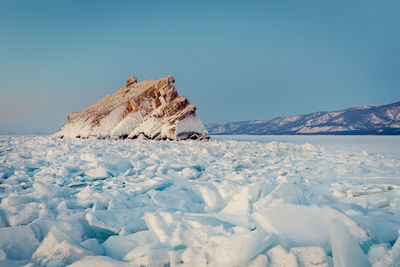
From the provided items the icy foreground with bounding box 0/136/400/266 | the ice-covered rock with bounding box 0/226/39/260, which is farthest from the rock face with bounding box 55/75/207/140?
the ice-covered rock with bounding box 0/226/39/260

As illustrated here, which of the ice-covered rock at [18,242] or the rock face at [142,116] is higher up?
the rock face at [142,116]

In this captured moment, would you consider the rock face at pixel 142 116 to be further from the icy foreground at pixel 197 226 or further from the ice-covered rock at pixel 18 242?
the ice-covered rock at pixel 18 242

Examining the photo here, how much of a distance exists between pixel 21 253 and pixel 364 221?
2.11 m

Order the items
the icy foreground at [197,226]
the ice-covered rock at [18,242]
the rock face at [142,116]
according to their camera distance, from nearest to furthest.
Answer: the icy foreground at [197,226], the ice-covered rock at [18,242], the rock face at [142,116]

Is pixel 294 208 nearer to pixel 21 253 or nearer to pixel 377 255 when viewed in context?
pixel 377 255

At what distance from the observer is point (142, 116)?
13336mm

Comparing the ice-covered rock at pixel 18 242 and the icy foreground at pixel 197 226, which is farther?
the ice-covered rock at pixel 18 242

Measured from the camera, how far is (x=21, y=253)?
131 centimetres

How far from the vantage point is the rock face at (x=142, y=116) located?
38.2ft

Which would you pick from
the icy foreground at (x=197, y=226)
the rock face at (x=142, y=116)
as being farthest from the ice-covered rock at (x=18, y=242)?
the rock face at (x=142, y=116)

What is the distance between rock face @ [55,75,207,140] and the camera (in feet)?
38.2

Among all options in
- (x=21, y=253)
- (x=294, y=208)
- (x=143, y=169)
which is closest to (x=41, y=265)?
(x=21, y=253)

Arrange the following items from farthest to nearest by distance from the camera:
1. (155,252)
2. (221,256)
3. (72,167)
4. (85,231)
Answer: (72,167) < (85,231) < (155,252) < (221,256)

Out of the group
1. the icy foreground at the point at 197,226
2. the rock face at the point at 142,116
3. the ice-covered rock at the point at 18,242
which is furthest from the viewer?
the rock face at the point at 142,116
